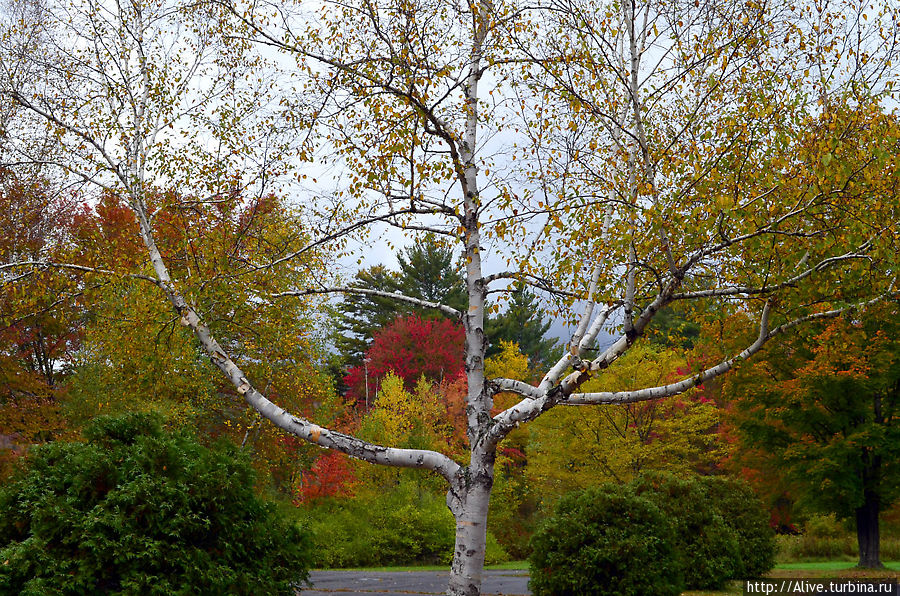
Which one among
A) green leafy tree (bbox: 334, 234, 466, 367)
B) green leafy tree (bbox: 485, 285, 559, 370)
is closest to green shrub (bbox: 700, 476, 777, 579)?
green leafy tree (bbox: 485, 285, 559, 370)

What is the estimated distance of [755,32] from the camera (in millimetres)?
6645

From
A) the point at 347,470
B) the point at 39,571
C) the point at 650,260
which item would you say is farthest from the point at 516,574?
the point at 39,571

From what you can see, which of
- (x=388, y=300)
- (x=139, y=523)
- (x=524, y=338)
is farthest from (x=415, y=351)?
(x=139, y=523)

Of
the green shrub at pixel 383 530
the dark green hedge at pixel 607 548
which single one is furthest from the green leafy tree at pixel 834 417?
the green shrub at pixel 383 530

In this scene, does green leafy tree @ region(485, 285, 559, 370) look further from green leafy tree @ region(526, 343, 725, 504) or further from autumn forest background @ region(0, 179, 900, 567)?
green leafy tree @ region(526, 343, 725, 504)

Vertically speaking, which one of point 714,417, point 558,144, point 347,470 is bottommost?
point 347,470

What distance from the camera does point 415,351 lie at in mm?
37250

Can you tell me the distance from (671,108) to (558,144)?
156 cm

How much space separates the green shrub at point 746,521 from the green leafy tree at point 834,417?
2382mm

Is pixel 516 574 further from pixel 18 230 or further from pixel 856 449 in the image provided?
pixel 18 230

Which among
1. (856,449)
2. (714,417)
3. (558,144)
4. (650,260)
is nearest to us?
(650,260)

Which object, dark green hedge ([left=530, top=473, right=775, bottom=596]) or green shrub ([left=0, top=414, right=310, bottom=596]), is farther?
dark green hedge ([left=530, top=473, right=775, bottom=596])

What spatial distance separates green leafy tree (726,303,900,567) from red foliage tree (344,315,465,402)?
66.3 ft

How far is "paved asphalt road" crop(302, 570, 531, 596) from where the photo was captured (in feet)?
42.5
